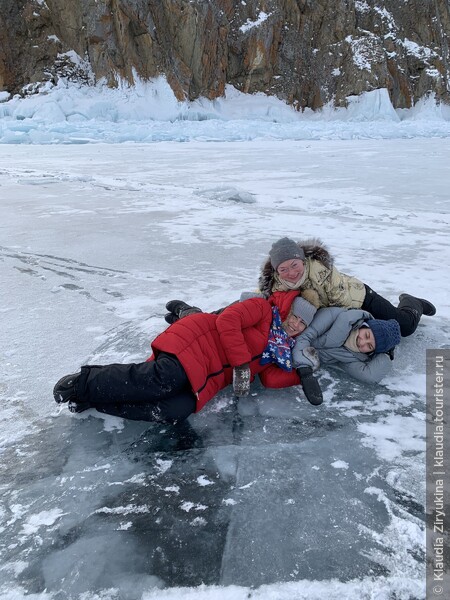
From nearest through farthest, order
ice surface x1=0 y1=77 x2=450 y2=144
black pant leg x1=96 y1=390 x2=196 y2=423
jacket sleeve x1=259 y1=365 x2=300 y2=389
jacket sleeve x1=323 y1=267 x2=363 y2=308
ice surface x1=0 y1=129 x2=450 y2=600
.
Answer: ice surface x1=0 y1=129 x2=450 y2=600
black pant leg x1=96 y1=390 x2=196 y2=423
jacket sleeve x1=259 y1=365 x2=300 y2=389
jacket sleeve x1=323 y1=267 x2=363 y2=308
ice surface x1=0 y1=77 x2=450 y2=144

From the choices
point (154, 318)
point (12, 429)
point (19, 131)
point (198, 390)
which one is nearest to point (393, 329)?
point (198, 390)

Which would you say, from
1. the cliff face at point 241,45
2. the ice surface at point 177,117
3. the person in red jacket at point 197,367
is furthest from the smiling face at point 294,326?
A: the cliff face at point 241,45

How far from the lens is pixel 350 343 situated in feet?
6.98

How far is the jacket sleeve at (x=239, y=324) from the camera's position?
6.23 ft

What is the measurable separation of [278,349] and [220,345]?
261mm

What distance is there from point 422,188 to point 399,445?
6120mm

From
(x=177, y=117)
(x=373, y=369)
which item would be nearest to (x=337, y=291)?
(x=373, y=369)

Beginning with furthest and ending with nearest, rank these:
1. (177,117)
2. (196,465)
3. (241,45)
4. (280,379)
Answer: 1. (241,45)
2. (177,117)
3. (280,379)
4. (196,465)

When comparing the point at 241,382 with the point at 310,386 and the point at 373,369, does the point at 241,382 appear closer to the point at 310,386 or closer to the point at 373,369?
the point at 310,386

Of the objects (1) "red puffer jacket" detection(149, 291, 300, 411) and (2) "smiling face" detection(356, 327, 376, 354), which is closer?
(1) "red puffer jacket" detection(149, 291, 300, 411)

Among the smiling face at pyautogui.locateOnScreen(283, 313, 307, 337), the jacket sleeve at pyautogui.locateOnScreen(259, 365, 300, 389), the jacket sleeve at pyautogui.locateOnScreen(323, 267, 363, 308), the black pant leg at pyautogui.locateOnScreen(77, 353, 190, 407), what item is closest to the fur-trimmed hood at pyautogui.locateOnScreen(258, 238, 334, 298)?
the jacket sleeve at pyautogui.locateOnScreen(323, 267, 363, 308)

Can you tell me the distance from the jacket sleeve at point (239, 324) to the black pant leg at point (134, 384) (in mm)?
217

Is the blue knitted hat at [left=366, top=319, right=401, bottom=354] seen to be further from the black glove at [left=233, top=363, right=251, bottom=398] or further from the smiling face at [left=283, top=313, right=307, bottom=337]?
the black glove at [left=233, top=363, right=251, bottom=398]

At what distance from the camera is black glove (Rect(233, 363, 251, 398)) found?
1.87m
